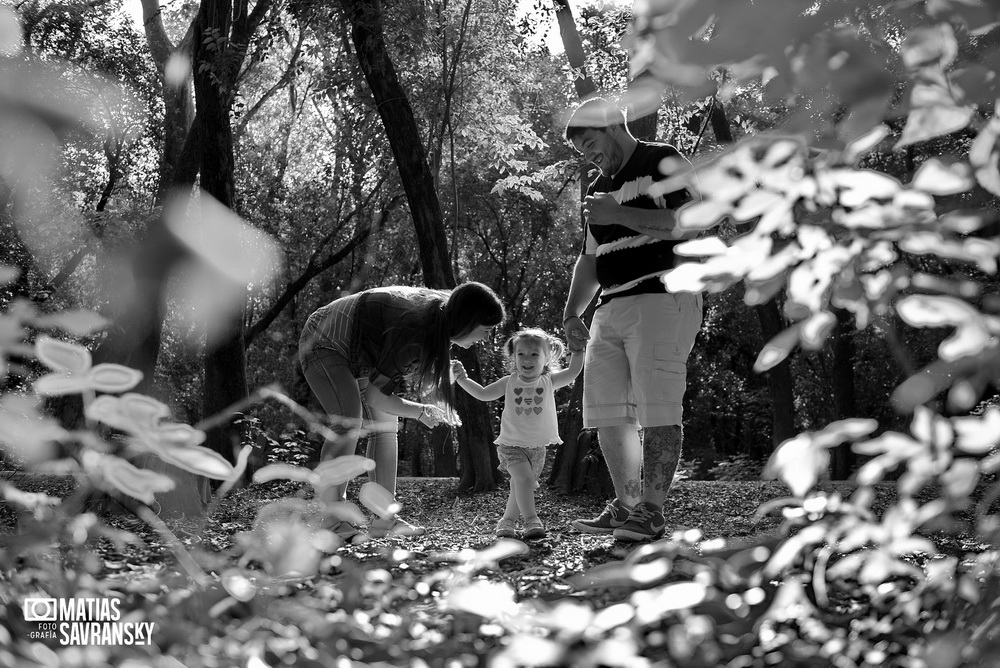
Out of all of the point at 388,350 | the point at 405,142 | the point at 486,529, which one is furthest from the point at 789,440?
the point at 405,142

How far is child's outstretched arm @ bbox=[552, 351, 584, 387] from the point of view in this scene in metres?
4.74

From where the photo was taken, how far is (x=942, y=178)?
120cm

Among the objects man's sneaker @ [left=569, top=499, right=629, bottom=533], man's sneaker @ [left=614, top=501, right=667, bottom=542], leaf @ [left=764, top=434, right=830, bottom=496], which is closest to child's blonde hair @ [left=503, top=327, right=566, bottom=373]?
man's sneaker @ [left=569, top=499, right=629, bottom=533]

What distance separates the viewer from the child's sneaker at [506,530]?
4289mm

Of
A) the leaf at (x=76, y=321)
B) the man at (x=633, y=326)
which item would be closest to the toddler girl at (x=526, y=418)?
the man at (x=633, y=326)

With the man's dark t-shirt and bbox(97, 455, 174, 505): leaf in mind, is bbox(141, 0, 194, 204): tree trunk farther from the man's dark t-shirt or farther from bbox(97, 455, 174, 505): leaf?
bbox(97, 455, 174, 505): leaf

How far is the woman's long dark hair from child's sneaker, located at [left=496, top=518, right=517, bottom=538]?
0.70 metres

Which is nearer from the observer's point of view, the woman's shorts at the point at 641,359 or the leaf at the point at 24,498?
the leaf at the point at 24,498

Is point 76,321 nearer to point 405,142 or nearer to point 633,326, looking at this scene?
point 633,326

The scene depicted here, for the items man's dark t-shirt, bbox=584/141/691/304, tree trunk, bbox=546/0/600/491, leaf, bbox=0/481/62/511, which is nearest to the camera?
leaf, bbox=0/481/62/511

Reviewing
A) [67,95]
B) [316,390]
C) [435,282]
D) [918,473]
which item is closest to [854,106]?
[918,473]

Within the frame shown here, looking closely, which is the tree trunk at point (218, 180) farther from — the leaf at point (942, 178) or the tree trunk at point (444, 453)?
the leaf at point (942, 178)

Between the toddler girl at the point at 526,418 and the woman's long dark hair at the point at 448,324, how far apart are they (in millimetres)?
522

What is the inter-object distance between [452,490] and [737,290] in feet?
32.3
